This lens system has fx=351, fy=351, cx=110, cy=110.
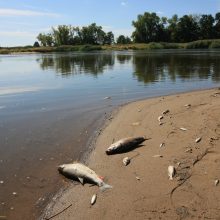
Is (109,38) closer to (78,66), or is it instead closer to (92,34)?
(92,34)

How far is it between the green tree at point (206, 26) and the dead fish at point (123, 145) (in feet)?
447

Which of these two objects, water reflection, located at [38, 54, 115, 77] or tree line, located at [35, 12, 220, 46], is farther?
tree line, located at [35, 12, 220, 46]

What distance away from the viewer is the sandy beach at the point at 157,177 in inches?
252

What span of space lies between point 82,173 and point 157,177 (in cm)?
168

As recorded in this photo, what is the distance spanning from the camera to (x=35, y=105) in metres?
16.7

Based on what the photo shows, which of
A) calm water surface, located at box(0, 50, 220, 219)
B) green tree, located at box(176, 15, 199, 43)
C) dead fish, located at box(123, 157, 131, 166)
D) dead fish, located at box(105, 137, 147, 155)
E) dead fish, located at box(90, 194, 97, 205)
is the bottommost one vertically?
calm water surface, located at box(0, 50, 220, 219)

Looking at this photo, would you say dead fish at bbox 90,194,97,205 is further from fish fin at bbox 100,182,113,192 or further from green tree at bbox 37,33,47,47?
green tree at bbox 37,33,47,47

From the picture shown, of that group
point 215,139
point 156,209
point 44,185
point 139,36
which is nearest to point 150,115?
point 215,139

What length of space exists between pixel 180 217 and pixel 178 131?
4.55 m

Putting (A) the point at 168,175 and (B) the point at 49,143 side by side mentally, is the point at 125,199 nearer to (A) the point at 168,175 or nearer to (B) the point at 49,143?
(A) the point at 168,175

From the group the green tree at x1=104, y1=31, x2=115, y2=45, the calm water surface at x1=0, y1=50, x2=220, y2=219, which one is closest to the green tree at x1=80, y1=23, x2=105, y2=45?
the green tree at x1=104, y1=31, x2=115, y2=45

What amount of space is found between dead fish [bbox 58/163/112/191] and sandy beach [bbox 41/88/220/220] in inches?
6.4

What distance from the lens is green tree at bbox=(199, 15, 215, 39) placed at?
138m

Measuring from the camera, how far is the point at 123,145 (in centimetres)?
951
